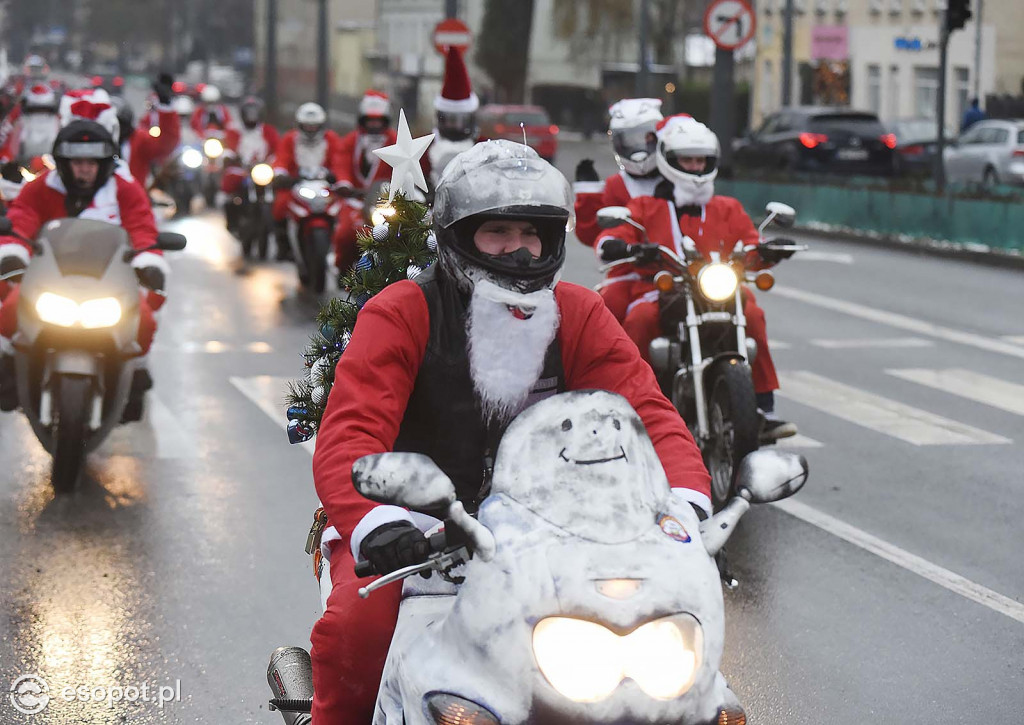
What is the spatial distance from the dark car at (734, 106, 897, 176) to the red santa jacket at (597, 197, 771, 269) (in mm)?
25991

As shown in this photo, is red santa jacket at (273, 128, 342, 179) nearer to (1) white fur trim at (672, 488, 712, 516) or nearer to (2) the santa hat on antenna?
(2) the santa hat on antenna

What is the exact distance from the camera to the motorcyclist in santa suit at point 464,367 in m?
3.93

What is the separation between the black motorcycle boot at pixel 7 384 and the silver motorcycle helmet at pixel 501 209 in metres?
5.64

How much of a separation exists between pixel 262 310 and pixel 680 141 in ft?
25.4

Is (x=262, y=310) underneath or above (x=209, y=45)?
underneath

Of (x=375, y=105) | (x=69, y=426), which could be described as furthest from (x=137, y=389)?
(x=375, y=105)

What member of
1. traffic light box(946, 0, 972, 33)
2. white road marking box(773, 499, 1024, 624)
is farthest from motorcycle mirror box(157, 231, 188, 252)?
traffic light box(946, 0, 972, 33)

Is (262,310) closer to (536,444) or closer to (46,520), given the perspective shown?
(46,520)

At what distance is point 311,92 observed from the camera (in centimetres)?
7206

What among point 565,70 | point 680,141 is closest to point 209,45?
point 565,70

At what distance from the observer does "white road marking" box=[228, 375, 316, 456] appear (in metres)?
11.0

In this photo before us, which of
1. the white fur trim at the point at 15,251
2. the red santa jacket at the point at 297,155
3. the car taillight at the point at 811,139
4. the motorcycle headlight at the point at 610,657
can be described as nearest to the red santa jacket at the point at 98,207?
the white fur trim at the point at 15,251

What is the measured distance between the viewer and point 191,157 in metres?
29.8

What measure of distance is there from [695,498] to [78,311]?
5.33 m
